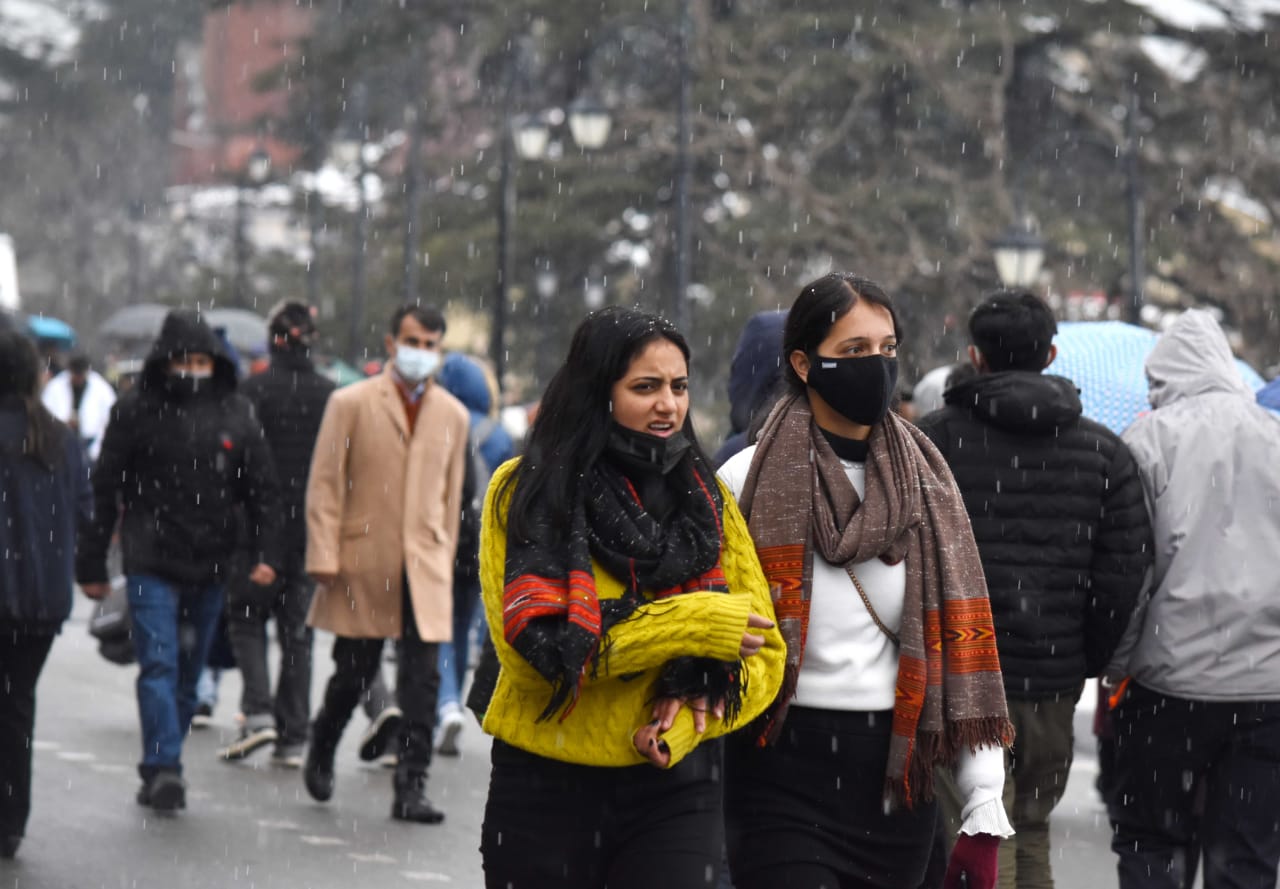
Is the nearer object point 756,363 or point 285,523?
point 756,363

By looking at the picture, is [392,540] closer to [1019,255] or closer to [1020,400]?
[1020,400]

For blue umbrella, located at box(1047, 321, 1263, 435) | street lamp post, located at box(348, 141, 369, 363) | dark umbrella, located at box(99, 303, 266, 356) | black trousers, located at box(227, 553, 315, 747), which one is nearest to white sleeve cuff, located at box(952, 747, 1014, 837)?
blue umbrella, located at box(1047, 321, 1263, 435)

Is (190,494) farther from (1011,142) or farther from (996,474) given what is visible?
(1011,142)

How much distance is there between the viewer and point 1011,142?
30562mm

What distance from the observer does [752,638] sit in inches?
165

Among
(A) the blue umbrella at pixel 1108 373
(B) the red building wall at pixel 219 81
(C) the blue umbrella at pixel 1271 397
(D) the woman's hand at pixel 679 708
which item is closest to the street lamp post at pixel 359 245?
(A) the blue umbrella at pixel 1108 373

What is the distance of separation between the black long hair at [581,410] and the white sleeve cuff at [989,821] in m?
0.89

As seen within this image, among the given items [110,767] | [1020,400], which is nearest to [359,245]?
[110,767]

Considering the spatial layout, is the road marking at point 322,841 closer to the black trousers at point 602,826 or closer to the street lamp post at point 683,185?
the black trousers at point 602,826

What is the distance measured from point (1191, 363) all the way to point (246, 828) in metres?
4.24

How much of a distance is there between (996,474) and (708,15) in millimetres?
24390

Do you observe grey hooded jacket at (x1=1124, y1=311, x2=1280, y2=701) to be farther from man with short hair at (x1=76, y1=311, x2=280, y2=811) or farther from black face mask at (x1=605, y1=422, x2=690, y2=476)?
man with short hair at (x1=76, y1=311, x2=280, y2=811)

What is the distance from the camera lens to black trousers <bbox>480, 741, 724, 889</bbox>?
4.27 m

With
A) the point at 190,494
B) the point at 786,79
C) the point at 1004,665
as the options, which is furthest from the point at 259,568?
the point at 786,79
